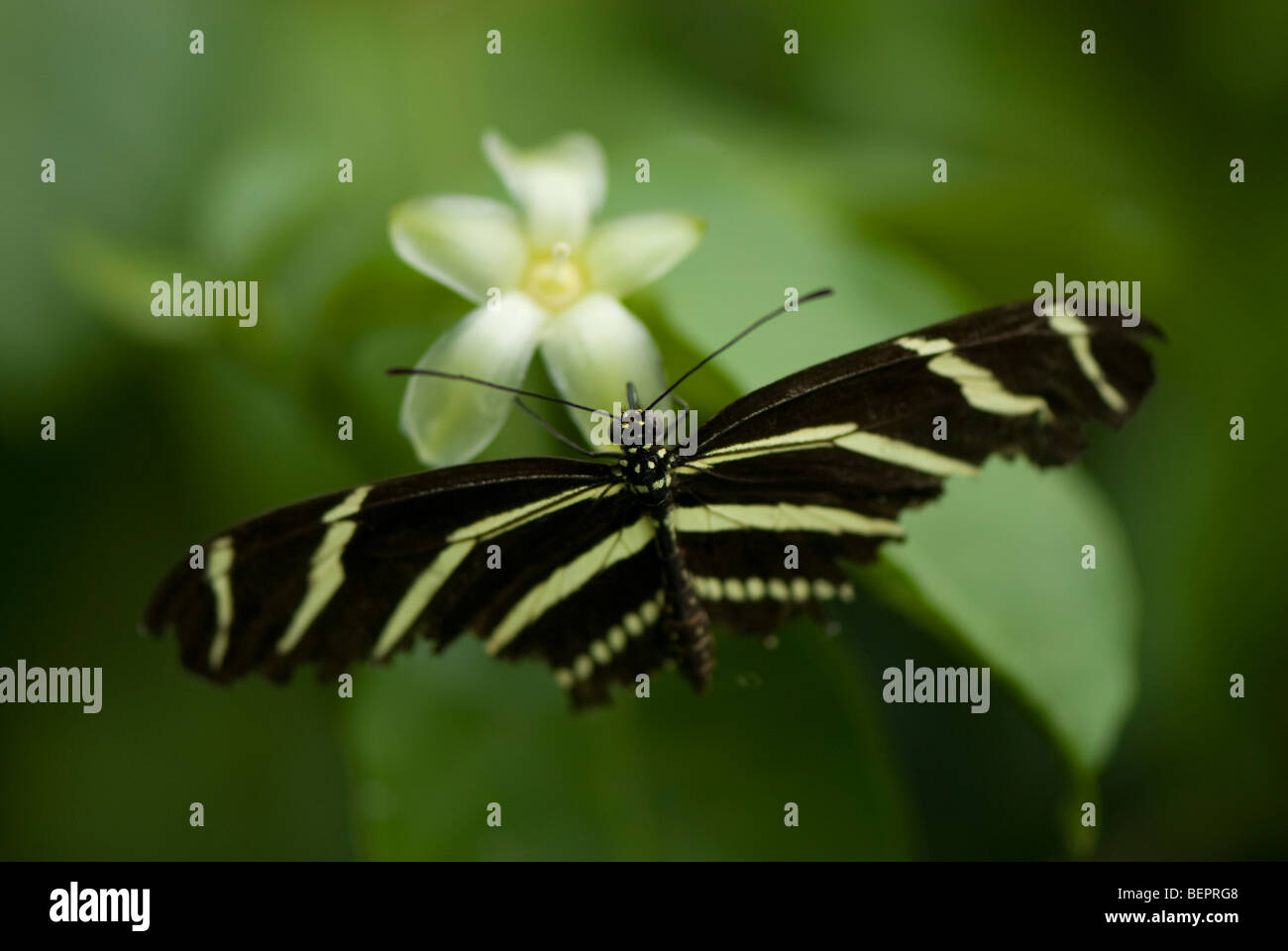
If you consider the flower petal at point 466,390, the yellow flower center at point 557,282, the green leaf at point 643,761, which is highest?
the yellow flower center at point 557,282

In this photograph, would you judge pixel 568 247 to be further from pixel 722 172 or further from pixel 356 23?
pixel 356 23

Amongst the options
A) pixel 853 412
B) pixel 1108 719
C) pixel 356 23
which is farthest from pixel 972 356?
pixel 356 23

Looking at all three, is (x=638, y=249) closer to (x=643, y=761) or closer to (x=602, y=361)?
(x=602, y=361)

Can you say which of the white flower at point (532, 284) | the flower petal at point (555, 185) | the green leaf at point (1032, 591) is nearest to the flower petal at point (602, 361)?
the white flower at point (532, 284)

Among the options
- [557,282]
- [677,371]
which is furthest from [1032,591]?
[557,282]

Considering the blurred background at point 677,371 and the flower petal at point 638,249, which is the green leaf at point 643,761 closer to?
the blurred background at point 677,371

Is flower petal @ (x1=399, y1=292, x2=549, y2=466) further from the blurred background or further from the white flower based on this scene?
the blurred background
